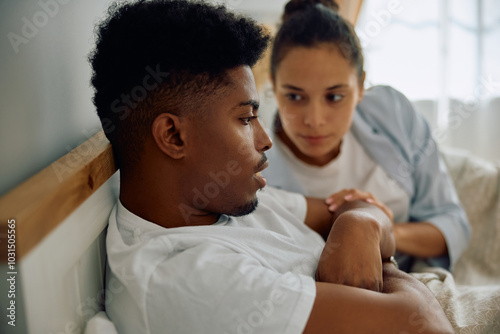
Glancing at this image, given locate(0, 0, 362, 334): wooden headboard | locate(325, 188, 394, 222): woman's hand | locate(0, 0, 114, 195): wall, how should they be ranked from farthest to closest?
locate(325, 188, 394, 222): woman's hand
locate(0, 0, 114, 195): wall
locate(0, 0, 362, 334): wooden headboard

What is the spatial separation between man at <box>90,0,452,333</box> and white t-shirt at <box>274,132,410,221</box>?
0.54 meters

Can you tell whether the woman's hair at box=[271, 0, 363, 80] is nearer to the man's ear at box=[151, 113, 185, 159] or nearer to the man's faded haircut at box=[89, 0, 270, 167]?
the man's faded haircut at box=[89, 0, 270, 167]

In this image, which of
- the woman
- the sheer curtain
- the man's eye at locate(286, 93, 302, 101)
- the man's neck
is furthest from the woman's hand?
the sheer curtain

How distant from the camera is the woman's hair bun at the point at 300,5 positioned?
4.75 feet

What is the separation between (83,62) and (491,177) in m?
1.47

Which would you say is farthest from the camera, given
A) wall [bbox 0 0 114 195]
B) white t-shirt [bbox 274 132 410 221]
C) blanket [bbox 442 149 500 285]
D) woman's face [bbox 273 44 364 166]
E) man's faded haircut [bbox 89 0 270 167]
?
blanket [bbox 442 149 500 285]

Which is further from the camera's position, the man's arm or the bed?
the man's arm

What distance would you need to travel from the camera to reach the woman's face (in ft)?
4.29

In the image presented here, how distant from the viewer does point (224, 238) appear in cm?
79

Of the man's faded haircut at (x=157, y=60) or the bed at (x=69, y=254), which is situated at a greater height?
the man's faded haircut at (x=157, y=60)

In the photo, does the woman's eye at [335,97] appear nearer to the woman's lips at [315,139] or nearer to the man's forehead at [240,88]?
the woman's lips at [315,139]

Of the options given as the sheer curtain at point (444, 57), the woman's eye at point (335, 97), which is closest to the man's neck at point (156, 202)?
the woman's eye at point (335, 97)

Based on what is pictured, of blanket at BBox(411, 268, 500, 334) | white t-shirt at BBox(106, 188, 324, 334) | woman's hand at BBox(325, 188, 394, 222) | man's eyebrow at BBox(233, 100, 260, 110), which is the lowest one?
blanket at BBox(411, 268, 500, 334)

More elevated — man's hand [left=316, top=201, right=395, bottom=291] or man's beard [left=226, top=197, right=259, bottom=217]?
man's beard [left=226, top=197, right=259, bottom=217]
